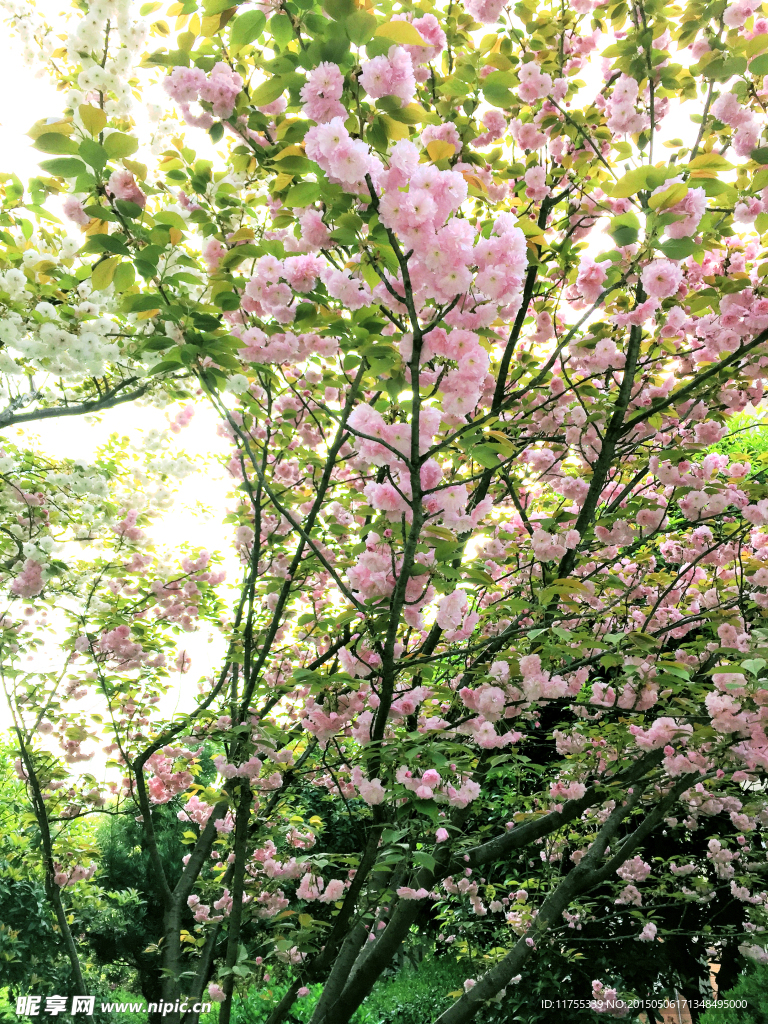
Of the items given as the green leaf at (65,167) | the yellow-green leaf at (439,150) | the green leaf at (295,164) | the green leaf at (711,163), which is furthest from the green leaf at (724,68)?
the green leaf at (65,167)

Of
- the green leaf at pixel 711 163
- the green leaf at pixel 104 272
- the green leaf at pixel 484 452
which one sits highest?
the green leaf at pixel 711 163

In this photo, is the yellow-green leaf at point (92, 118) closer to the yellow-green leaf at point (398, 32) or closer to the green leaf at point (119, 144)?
the green leaf at point (119, 144)

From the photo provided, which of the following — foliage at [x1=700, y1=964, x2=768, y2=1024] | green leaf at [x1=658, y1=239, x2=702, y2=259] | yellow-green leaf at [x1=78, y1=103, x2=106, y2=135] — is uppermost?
yellow-green leaf at [x1=78, y1=103, x2=106, y2=135]

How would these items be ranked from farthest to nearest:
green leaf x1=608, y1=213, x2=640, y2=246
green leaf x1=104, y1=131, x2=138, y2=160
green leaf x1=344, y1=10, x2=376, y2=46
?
green leaf x1=608, y1=213, x2=640, y2=246 → green leaf x1=104, y1=131, x2=138, y2=160 → green leaf x1=344, y1=10, x2=376, y2=46

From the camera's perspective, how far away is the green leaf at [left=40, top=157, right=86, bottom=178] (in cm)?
153

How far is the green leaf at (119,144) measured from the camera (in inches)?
59.7

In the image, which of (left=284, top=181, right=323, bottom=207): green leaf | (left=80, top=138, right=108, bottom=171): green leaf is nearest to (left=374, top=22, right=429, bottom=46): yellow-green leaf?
(left=284, top=181, right=323, bottom=207): green leaf

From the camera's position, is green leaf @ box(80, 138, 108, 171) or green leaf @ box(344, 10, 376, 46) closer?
green leaf @ box(344, 10, 376, 46)

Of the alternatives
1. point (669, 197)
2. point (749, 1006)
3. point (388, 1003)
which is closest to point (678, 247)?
point (669, 197)

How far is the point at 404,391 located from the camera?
1944mm

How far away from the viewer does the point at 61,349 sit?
2814mm

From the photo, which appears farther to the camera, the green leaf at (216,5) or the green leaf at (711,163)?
the green leaf at (711,163)

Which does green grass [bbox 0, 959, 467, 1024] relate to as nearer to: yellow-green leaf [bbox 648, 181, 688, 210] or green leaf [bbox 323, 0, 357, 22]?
yellow-green leaf [bbox 648, 181, 688, 210]

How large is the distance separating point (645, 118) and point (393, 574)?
237 centimetres
